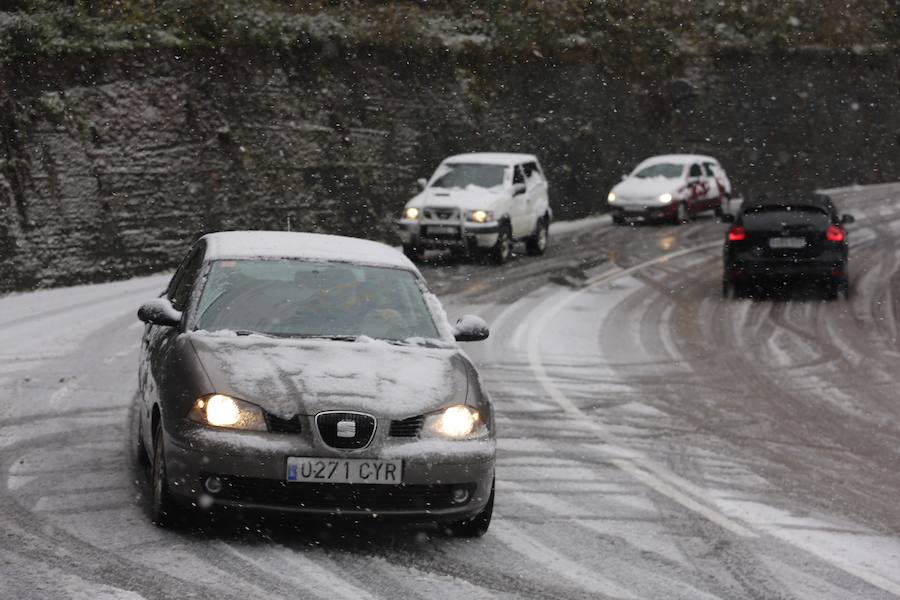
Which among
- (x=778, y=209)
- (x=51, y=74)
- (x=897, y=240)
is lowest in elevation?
(x=897, y=240)

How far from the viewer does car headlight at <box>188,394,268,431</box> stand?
7.38 m

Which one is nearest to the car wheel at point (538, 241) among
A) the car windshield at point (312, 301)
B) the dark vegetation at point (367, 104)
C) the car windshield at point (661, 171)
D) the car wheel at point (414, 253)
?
the car wheel at point (414, 253)

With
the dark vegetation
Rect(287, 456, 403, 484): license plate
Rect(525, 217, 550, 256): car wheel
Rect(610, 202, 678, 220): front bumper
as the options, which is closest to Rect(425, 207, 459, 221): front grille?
Rect(525, 217, 550, 256): car wheel

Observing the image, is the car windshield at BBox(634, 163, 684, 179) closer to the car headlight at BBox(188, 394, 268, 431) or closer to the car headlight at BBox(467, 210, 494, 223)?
the car headlight at BBox(467, 210, 494, 223)

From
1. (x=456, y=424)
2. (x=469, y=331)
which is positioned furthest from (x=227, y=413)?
(x=469, y=331)

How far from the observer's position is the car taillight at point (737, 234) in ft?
68.6

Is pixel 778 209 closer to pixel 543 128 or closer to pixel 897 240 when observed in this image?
pixel 897 240

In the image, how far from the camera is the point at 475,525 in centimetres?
786

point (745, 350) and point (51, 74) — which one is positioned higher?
point (51, 74)

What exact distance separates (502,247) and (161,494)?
17287 millimetres

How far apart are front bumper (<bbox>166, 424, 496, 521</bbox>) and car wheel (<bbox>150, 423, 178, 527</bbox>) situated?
0.09 m

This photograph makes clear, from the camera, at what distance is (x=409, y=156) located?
95.6 ft

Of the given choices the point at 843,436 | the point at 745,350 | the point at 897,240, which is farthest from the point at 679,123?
the point at 843,436

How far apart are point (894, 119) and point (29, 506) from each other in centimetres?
3912
